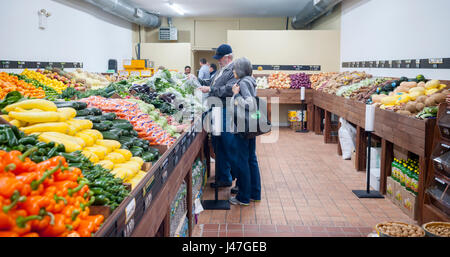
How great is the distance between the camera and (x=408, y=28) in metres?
6.26

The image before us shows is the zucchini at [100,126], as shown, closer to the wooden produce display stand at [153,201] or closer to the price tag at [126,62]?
the wooden produce display stand at [153,201]

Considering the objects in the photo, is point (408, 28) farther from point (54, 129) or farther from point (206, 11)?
point (206, 11)

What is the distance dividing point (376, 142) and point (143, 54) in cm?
1022

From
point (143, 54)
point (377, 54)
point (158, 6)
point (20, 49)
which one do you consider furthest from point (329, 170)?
point (143, 54)

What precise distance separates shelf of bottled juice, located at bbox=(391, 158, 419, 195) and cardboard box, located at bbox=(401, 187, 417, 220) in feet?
0.15

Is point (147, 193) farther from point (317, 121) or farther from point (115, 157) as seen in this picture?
point (317, 121)

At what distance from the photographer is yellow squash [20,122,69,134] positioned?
1878 mm

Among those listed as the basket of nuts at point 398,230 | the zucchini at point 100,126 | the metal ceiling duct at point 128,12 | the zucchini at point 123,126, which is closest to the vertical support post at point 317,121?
the metal ceiling duct at point 128,12

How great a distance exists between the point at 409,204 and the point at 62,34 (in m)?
7.61

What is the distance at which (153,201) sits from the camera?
207cm

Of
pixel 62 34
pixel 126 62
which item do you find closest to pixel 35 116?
pixel 62 34

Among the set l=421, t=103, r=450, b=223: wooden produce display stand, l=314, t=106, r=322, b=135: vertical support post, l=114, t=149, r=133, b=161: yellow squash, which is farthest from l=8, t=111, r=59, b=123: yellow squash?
l=314, t=106, r=322, b=135: vertical support post

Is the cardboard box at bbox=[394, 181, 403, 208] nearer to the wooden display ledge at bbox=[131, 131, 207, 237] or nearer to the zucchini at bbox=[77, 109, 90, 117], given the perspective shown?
the wooden display ledge at bbox=[131, 131, 207, 237]

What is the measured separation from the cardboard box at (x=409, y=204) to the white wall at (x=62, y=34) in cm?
633
